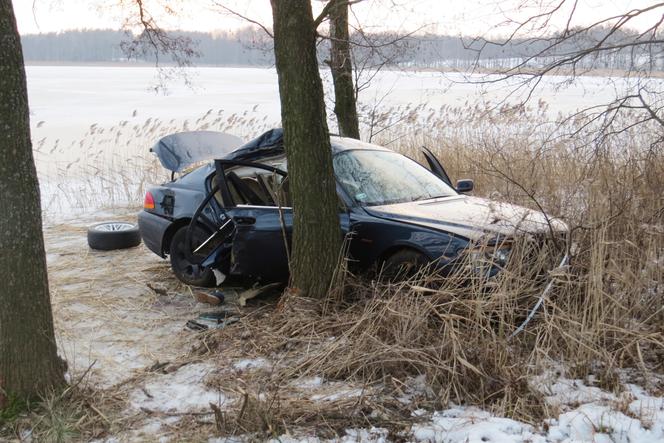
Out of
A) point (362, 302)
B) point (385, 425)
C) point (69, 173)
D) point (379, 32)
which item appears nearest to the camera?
point (385, 425)

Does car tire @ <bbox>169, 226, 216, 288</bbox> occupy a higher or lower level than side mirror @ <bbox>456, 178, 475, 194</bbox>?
lower

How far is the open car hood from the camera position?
24.1ft

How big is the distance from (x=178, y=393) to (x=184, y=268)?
8.91 ft

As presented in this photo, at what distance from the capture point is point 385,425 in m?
3.53

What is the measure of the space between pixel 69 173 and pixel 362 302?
36.4 feet

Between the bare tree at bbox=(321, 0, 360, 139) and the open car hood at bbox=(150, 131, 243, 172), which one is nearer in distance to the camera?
the open car hood at bbox=(150, 131, 243, 172)

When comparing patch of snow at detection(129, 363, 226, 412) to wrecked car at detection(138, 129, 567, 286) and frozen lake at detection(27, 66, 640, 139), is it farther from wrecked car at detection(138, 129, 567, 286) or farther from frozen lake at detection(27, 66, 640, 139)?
frozen lake at detection(27, 66, 640, 139)

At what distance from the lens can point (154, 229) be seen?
6.98 metres

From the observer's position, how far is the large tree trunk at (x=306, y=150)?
511 cm

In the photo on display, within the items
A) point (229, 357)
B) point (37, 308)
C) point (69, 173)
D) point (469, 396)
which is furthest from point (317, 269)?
point (69, 173)

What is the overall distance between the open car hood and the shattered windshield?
5.98ft

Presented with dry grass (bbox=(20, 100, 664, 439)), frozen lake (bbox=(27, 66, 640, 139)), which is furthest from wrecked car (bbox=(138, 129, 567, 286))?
frozen lake (bbox=(27, 66, 640, 139))

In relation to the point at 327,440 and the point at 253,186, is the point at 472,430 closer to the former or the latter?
the point at 327,440

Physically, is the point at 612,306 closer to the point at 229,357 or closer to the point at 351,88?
the point at 229,357
